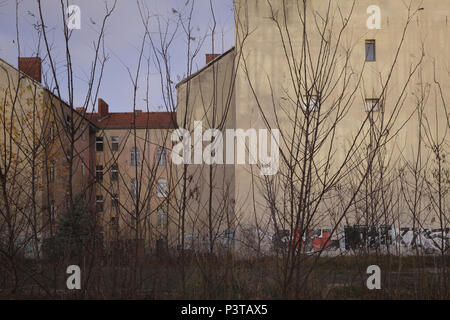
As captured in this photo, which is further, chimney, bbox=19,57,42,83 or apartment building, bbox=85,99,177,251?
chimney, bbox=19,57,42,83

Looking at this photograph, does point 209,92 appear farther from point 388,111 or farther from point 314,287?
point 314,287

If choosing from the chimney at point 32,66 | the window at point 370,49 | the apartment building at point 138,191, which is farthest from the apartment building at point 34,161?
the window at point 370,49

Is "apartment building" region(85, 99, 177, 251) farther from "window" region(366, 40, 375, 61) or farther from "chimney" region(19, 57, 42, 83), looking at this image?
"window" region(366, 40, 375, 61)

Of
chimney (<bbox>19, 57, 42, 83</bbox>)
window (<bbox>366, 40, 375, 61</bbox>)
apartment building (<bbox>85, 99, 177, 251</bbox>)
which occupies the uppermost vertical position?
window (<bbox>366, 40, 375, 61</bbox>)

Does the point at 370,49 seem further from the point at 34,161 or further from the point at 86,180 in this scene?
the point at 34,161

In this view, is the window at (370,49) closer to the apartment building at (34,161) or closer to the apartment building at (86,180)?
the apartment building at (86,180)

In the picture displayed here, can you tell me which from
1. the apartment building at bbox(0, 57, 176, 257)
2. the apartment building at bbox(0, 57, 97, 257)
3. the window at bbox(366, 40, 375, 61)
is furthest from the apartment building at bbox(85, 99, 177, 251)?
the window at bbox(366, 40, 375, 61)

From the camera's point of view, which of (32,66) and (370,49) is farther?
(370,49)

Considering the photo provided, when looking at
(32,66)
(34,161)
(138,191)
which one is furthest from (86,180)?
(138,191)

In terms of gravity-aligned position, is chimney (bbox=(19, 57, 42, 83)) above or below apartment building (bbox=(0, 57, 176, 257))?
above
